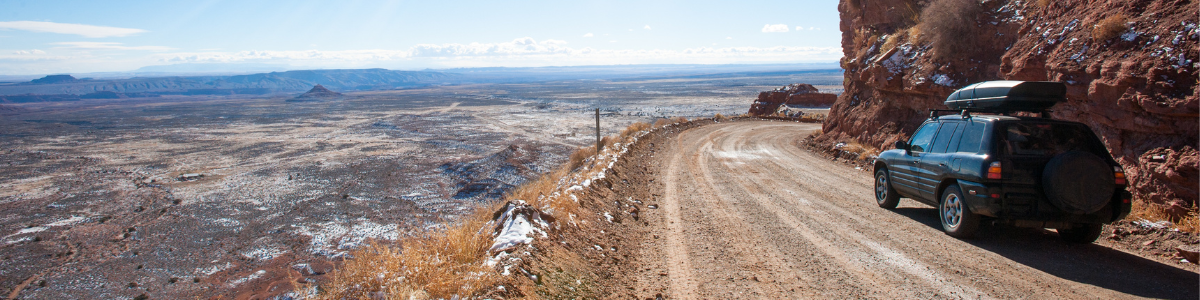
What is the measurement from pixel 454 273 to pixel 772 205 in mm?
5674

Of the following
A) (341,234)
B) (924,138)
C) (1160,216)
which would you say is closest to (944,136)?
(924,138)

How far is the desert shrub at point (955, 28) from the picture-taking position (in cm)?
1383

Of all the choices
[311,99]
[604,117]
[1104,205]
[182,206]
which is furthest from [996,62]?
[311,99]

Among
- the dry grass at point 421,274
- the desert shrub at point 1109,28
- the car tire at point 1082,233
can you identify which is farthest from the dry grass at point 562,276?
the desert shrub at point 1109,28

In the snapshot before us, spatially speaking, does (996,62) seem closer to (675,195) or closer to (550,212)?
(675,195)

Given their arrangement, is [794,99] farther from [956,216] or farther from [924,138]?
[956,216]

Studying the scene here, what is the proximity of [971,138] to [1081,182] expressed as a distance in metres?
1.10

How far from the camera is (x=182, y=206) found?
23969 mm

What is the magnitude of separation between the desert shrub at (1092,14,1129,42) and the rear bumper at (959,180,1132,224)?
4231 mm

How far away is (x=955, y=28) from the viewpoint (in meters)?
14.1

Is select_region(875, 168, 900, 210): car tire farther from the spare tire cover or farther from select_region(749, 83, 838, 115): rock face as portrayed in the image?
select_region(749, 83, 838, 115): rock face

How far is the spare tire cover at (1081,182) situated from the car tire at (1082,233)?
32 cm

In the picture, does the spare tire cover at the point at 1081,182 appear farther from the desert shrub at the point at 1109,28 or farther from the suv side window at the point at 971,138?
the desert shrub at the point at 1109,28

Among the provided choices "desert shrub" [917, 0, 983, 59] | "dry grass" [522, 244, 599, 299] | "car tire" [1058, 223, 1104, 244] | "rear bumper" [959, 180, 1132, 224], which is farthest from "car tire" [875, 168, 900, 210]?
"desert shrub" [917, 0, 983, 59]
